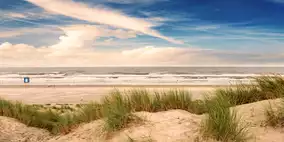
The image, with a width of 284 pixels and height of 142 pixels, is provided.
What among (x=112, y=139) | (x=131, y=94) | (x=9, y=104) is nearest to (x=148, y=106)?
(x=131, y=94)

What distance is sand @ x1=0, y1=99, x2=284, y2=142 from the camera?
19.4 ft

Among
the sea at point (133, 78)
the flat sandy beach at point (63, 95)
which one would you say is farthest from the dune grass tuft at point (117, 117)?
the sea at point (133, 78)

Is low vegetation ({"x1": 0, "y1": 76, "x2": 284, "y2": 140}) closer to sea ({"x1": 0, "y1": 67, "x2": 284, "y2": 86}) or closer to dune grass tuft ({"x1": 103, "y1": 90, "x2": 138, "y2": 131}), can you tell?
dune grass tuft ({"x1": 103, "y1": 90, "x2": 138, "y2": 131})

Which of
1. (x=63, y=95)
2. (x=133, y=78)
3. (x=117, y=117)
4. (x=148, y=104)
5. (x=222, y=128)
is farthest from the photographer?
(x=133, y=78)

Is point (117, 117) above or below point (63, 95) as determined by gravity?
above

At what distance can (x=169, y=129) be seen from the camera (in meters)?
6.24

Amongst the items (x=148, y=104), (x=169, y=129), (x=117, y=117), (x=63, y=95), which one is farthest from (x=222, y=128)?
(x=63, y=95)

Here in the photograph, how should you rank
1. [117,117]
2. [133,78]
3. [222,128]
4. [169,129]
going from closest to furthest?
[222,128] → [169,129] → [117,117] → [133,78]

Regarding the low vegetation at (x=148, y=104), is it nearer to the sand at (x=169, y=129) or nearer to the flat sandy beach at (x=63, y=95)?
the sand at (x=169, y=129)

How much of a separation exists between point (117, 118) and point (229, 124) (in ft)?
7.94

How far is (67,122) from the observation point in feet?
27.4

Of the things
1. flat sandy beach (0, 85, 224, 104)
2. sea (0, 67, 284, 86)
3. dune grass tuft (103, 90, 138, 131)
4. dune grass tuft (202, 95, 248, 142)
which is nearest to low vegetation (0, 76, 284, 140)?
dune grass tuft (103, 90, 138, 131)

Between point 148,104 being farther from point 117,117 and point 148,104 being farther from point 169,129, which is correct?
point 169,129

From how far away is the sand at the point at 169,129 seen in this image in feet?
19.4
